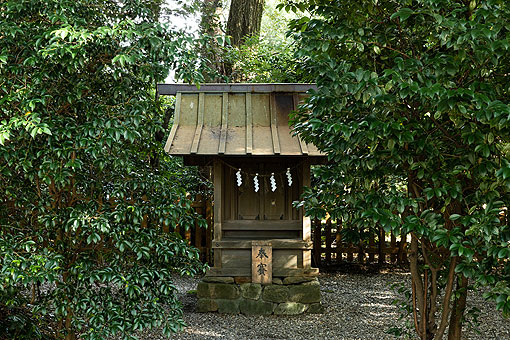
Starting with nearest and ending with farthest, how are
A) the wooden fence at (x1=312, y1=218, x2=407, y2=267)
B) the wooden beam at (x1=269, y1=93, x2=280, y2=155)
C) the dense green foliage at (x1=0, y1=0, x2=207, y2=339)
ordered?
the dense green foliage at (x1=0, y1=0, x2=207, y2=339) < the wooden beam at (x1=269, y1=93, x2=280, y2=155) < the wooden fence at (x1=312, y1=218, x2=407, y2=267)

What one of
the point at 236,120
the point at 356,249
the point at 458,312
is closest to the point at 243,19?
Result: the point at 236,120

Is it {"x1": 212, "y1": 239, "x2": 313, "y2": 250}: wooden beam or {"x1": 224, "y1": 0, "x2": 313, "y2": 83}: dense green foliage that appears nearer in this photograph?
{"x1": 212, "y1": 239, "x2": 313, "y2": 250}: wooden beam

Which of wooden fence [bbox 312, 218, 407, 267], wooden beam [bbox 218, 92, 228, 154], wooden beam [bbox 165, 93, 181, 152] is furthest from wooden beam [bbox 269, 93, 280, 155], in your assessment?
wooden fence [bbox 312, 218, 407, 267]

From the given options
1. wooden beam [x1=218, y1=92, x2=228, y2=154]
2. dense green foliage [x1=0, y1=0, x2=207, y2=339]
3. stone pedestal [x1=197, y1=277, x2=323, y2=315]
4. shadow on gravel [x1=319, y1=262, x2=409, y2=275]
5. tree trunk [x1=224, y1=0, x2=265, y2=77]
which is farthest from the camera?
tree trunk [x1=224, y1=0, x2=265, y2=77]

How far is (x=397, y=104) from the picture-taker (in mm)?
3295

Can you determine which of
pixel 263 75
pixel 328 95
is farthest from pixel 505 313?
pixel 263 75

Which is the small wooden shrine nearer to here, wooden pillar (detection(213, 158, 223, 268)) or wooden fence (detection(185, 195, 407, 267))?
wooden pillar (detection(213, 158, 223, 268))

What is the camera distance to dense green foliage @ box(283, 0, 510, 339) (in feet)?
9.37

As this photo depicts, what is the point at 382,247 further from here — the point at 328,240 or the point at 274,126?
the point at 274,126

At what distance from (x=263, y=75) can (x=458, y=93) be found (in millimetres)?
6627

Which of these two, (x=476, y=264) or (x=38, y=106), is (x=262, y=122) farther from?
(x=476, y=264)

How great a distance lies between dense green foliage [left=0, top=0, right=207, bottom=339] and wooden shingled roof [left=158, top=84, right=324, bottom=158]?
192cm

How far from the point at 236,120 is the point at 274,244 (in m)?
1.81

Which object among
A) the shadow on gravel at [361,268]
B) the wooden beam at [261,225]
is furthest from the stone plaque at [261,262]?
the shadow on gravel at [361,268]
